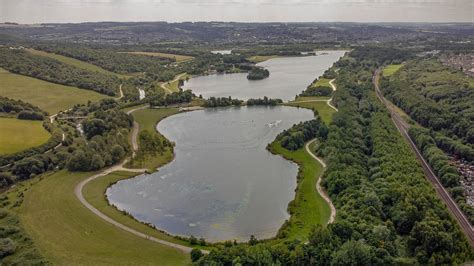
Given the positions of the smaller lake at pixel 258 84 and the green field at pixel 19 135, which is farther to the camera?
the smaller lake at pixel 258 84

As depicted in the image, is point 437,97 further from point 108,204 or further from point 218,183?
point 108,204

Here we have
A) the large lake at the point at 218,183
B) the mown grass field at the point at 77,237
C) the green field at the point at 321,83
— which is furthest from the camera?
the green field at the point at 321,83

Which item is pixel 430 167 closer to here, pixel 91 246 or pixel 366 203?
pixel 366 203

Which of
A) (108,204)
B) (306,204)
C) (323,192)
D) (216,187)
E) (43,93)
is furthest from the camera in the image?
(43,93)

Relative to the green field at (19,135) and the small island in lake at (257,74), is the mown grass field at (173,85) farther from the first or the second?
the green field at (19,135)

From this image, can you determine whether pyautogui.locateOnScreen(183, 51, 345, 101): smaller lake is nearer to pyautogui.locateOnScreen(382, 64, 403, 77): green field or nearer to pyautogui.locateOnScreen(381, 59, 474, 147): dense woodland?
pyautogui.locateOnScreen(382, 64, 403, 77): green field

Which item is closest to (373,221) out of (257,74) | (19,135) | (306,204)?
(306,204)

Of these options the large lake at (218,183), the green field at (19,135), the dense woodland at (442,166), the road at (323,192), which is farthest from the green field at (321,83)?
the green field at (19,135)
